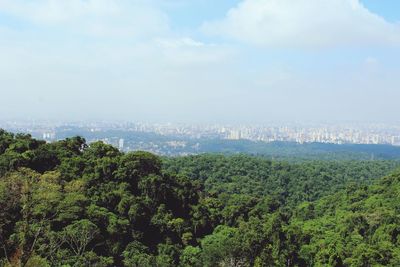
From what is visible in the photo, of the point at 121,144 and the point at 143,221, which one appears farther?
the point at 121,144

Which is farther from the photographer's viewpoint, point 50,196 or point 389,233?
point 389,233

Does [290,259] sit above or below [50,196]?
below

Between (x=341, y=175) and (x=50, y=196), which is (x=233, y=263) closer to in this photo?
(x=50, y=196)

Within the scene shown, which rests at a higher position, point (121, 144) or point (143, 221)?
point (143, 221)

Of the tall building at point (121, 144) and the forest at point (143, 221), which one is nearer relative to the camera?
the forest at point (143, 221)

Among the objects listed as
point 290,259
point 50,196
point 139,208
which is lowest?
point 290,259

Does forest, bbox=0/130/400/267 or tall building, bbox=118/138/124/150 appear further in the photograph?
tall building, bbox=118/138/124/150

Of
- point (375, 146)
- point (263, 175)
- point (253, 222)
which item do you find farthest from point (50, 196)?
point (375, 146)

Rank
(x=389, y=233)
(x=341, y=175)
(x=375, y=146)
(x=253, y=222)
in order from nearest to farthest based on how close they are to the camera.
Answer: (x=253, y=222) → (x=389, y=233) → (x=341, y=175) → (x=375, y=146)
